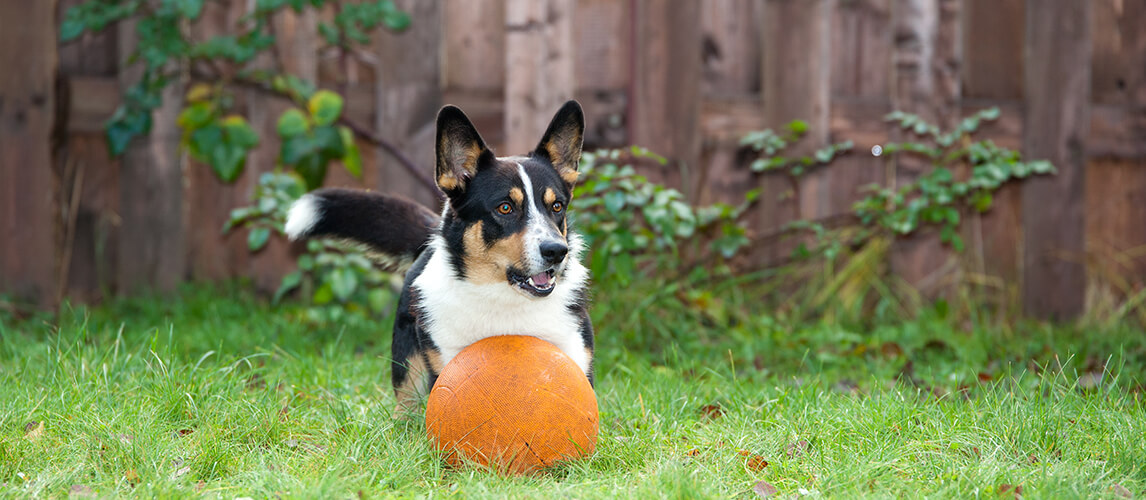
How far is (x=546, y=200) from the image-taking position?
10.0 feet

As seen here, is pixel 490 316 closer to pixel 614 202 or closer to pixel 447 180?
pixel 447 180

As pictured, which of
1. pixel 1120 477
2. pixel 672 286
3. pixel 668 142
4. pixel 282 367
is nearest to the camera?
pixel 1120 477

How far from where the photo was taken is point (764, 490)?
2.58m

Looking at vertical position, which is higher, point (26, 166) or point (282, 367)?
point (26, 166)

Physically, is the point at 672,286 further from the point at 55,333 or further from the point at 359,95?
the point at 55,333

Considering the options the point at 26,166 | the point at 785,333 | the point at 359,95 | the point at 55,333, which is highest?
the point at 359,95

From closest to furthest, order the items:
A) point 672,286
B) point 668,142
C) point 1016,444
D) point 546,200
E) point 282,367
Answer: point 1016,444 < point 546,200 < point 282,367 < point 672,286 < point 668,142

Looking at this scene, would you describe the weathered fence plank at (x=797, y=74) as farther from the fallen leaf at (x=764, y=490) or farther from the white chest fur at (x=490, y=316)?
the fallen leaf at (x=764, y=490)

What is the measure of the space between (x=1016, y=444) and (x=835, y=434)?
534mm

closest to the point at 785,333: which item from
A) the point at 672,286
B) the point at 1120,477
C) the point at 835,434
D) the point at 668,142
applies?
the point at 672,286

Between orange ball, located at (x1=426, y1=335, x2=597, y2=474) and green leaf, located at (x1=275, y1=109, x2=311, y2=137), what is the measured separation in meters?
2.64

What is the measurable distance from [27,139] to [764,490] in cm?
447

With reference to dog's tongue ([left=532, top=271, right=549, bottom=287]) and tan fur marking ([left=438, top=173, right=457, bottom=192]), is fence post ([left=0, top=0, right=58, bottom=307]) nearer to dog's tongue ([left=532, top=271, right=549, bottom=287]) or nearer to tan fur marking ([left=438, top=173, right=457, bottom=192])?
tan fur marking ([left=438, top=173, right=457, bottom=192])

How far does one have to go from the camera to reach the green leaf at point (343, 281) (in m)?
4.73
